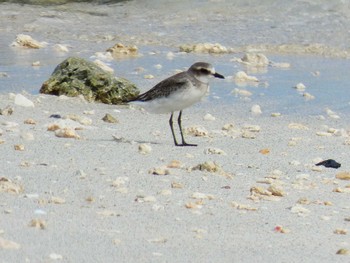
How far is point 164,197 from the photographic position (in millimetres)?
5570

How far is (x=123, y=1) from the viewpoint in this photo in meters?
18.1

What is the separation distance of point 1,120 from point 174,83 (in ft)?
4.73

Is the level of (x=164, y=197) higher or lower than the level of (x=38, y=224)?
lower

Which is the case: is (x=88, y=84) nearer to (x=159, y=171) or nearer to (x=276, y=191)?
(x=159, y=171)

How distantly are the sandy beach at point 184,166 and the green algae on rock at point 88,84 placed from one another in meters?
0.13

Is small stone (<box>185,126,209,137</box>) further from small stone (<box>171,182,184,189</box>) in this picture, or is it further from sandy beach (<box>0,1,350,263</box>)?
small stone (<box>171,182,184,189</box>)

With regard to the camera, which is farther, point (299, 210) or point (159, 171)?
point (159, 171)

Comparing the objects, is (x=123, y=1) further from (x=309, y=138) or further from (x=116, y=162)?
(x=116, y=162)

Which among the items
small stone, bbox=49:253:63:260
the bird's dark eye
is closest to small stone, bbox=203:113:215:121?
the bird's dark eye

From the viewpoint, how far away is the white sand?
14.9 ft

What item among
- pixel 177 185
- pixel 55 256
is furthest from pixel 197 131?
pixel 55 256

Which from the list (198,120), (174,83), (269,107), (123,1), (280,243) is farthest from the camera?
(123,1)

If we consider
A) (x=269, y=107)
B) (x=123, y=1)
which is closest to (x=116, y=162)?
(x=269, y=107)

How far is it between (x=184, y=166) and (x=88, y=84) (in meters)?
3.05
